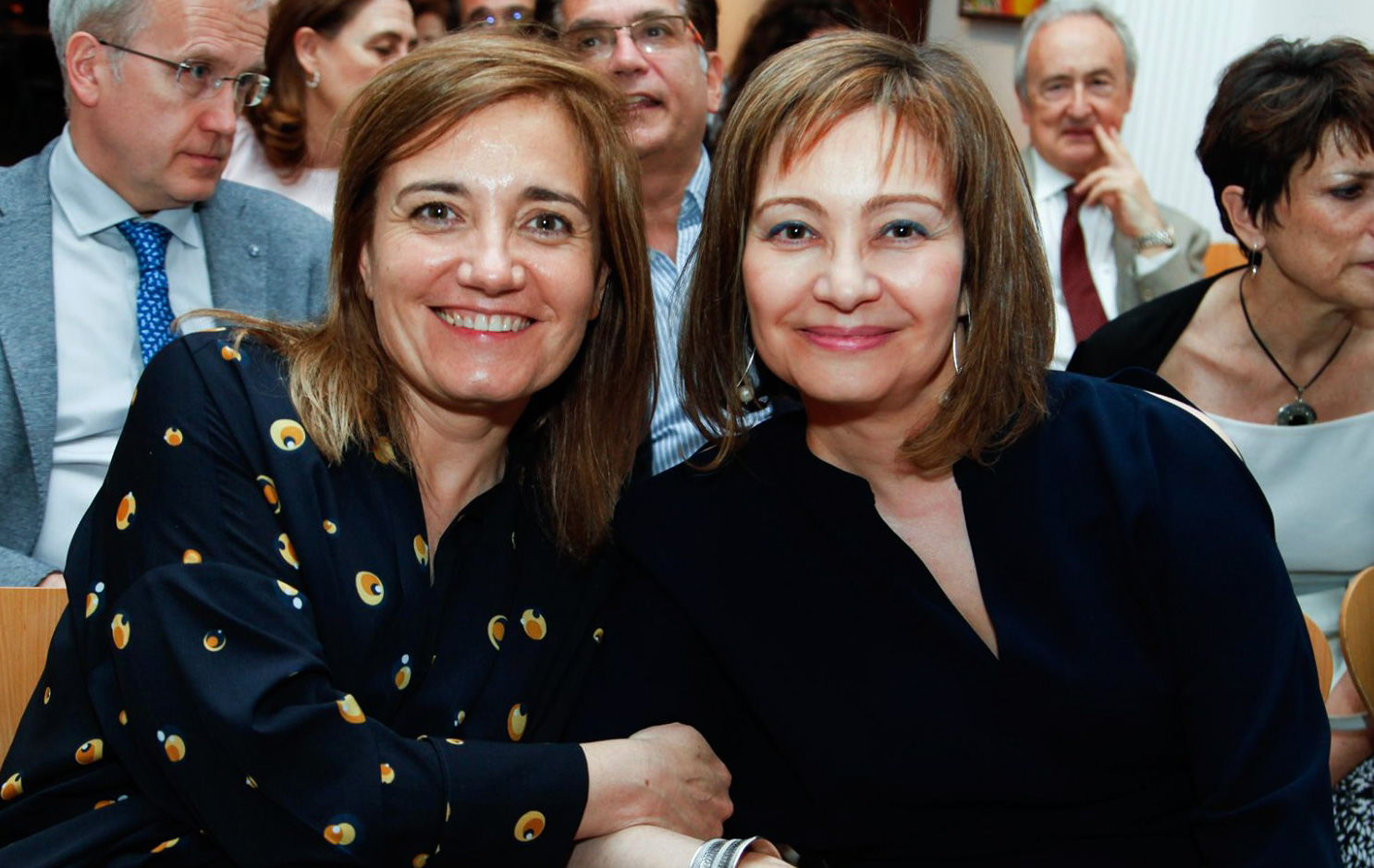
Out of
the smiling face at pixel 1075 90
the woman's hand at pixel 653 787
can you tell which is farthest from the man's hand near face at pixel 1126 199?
the woman's hand at pixel 653 787

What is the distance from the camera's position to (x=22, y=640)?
176cm

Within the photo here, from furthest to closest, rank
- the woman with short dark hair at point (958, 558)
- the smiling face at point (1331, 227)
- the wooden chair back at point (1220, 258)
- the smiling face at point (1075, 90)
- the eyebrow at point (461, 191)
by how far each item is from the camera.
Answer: the wooden chair back at point (1220, 258) < the smiling face at point (1075, 90) < the smiling face at point (1331, 227) < the eyebrow at point (461, 191) < the woman with short dark hair at point (958, 558)

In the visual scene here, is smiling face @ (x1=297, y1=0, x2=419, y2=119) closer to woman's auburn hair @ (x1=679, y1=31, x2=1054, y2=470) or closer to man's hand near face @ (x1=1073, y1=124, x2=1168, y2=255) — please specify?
man's hand near face @ (x1=1073, y1=124, x2=1168, y2=255)

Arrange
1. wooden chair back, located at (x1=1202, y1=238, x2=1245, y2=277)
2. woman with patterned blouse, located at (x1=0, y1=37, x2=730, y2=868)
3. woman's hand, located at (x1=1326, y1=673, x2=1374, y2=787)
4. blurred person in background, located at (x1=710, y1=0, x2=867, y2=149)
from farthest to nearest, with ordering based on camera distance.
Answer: wooden chair back, located at (x1=1202, y1=238, x2=1245, y2=277)
blurred person in background, located at (x1=710, y1=0, x2=867, y2=149)
woman's hand, located at (x1=1326, y1=673, x2=1374, y2=787)
woman with patterned blouse, located at (x1=0, y1=37, x2=730, y2=868)

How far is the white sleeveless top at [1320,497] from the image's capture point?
252 cm

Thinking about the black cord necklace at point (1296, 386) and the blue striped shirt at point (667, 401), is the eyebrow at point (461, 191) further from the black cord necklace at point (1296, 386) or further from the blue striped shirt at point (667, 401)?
the black cord necklace at point (1296, 386)

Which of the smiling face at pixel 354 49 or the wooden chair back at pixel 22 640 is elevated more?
the smiling face at pixel 354 49

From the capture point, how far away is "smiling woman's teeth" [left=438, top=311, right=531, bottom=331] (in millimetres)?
1737

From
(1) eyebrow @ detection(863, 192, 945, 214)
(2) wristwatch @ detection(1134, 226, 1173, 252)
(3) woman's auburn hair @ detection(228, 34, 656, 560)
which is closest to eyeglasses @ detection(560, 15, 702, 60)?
(3) woman's auburn hair @ detection(228, 34, 656, 560)

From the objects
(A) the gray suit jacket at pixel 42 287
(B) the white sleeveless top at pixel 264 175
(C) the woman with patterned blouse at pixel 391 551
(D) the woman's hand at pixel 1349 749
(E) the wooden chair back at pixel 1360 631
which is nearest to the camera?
(C) the woman with patterned blouse at pixel 391 551

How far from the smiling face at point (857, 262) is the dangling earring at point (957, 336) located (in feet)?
0.10

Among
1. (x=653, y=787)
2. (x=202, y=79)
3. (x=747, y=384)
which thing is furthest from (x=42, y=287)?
(x=653, y=787)

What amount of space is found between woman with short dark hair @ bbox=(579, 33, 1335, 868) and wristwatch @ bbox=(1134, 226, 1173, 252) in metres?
2.15

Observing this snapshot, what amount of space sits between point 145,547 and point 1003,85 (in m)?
5.42
